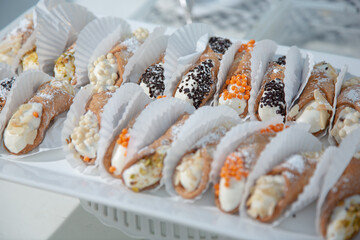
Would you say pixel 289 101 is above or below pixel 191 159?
below

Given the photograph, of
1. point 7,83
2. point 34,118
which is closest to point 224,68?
point 34,118

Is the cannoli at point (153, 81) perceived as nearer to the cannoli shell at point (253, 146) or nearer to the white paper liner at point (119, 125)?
the white paper liner at point (119, 125)

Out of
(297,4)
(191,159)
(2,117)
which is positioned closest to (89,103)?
(2,117)

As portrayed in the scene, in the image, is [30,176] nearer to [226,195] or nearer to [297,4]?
[226,195]

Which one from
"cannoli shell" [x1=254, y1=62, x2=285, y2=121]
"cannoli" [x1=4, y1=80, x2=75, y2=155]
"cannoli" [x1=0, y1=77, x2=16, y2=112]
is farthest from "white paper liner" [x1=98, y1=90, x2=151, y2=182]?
"cannoli" [x1=0, y1=77, x2=16, y2=112]

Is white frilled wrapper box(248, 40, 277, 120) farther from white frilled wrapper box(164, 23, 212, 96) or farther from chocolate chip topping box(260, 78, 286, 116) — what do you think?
white frilled wrapper box(164, 23, 212, 96)

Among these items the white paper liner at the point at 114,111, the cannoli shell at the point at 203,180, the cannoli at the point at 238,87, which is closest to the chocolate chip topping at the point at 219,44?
the cannoli at the point at 238,87

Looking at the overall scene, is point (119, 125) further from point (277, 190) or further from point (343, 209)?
point (343, 209)
